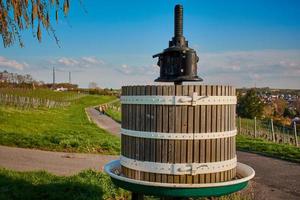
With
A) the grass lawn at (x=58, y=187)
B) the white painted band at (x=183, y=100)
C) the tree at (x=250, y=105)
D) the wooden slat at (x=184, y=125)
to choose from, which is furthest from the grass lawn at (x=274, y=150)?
the tree at (x=250, y=105)

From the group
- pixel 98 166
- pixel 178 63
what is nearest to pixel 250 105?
pixel 98 166

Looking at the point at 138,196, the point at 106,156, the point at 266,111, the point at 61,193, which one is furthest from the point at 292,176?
the point at 266,111

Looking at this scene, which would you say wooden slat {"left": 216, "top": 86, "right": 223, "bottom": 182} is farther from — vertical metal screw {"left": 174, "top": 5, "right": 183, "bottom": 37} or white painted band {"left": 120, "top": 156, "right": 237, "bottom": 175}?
vertical metal screw {"left": 174, "top": 5, "right": 183, "bottom": 37}

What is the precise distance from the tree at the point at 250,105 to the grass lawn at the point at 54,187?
135ft

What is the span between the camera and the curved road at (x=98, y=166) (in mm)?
10129

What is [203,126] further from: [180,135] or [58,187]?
[58,187]

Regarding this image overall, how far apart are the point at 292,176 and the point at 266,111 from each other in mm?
41797

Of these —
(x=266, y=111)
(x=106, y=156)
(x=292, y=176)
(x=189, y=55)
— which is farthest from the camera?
(x=266, y=111)

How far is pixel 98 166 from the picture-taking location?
38.5 ft

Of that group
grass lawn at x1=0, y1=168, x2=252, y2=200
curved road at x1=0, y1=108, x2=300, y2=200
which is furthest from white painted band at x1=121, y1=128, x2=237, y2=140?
curved road at x1=0, y1=108, x2=300, y2=200

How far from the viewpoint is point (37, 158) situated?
12367 mm

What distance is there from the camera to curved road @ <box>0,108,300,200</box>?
1013cm

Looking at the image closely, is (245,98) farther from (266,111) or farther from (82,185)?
(82,185)

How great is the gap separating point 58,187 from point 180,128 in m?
4.51
